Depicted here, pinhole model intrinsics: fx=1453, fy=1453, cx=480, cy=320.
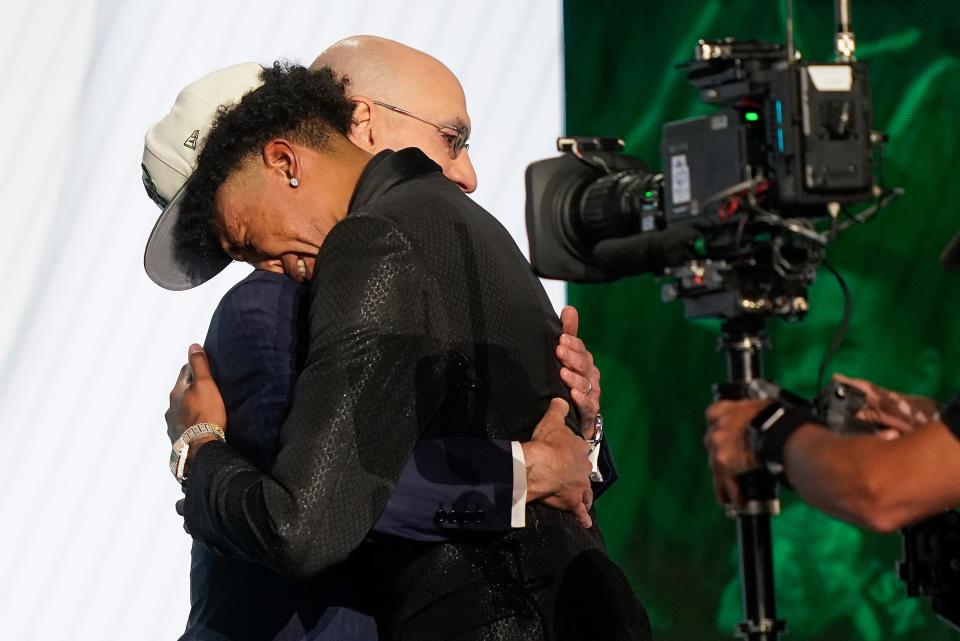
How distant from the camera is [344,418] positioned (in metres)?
1.64

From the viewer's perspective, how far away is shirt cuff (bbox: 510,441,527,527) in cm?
175

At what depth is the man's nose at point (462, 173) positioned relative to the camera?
267 centimetres

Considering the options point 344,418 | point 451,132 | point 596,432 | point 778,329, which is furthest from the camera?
point 778,329

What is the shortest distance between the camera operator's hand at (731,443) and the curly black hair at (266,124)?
0.69 meters

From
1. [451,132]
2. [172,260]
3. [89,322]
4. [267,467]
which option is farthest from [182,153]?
[89,322]

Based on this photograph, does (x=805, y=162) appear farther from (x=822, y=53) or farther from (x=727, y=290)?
(x=822, y=53)

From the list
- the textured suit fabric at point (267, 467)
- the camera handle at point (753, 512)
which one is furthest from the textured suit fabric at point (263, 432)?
the camera handle at point (753, 512)

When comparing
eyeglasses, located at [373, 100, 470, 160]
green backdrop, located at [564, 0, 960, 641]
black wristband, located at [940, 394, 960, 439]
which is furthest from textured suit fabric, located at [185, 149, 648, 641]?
green backdrop, located at [564, 0, 960, 641]

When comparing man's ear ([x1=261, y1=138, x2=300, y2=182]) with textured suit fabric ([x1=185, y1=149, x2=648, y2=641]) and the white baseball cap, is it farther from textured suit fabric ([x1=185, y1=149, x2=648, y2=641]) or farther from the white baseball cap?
the white baseball cap

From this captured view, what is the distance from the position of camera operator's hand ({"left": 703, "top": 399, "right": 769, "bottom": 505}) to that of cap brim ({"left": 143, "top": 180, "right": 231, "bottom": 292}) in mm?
959

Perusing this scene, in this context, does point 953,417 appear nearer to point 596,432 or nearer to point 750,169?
point 750,169

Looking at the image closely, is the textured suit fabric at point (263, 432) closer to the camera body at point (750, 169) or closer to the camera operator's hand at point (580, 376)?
the camera operator's hand at point (580, 376)

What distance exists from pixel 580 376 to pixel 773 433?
0.47m

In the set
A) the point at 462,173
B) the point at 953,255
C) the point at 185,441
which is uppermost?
the point at 953,255
